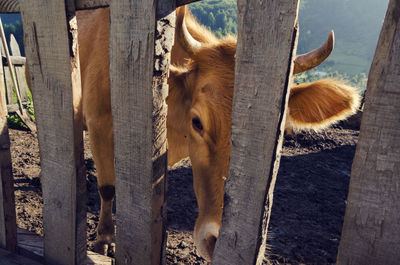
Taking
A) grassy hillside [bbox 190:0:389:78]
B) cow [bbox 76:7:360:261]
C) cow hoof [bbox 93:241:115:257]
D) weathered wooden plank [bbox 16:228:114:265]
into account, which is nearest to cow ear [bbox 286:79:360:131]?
cow [bbox 76:7:360:261]

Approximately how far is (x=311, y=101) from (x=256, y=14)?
3.71ft

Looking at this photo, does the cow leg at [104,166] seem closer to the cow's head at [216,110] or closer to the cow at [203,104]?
the cow at [203,104]

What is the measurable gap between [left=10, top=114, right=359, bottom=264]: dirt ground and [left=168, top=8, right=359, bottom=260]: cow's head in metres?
1.06

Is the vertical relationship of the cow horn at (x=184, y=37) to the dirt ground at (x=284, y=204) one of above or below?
→ above

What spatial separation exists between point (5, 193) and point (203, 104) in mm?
1307

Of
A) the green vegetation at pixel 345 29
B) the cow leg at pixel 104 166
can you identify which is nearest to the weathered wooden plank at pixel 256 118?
the cow leg at pixel 104 166

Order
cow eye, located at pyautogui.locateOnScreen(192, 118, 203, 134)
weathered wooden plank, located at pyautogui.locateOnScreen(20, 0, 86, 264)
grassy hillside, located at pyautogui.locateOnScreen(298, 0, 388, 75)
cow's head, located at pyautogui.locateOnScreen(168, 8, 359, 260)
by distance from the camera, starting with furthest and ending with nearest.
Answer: grassy hillside, located at pyautogui.locateOnScreen(298, 0, 388, 75) < cow eye, located at pyautogui.locateOnScreen(192, 118, 203, 134) < cow's head, located at pyautogui.locateOnScreen(168, 8, 359, 260) < weathered wooden plank, located at pyautogui.locateOnScreen(20, 0, 86, 264)

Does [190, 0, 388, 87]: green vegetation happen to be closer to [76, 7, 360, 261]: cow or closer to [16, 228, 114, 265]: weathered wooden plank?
[76, 7, 360, 261]: cow

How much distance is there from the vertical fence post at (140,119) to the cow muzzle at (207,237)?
1.25ft

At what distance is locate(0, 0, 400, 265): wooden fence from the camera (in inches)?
36.6

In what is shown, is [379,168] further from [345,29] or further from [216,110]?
[345,29]

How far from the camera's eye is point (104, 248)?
272 cm

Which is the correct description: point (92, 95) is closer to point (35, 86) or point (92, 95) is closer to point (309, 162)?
point (35, 86)

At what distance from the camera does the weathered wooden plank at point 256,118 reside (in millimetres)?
969
